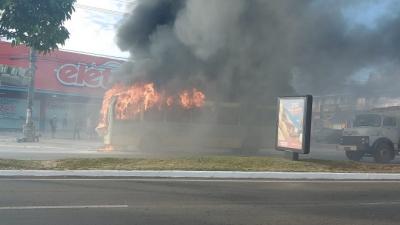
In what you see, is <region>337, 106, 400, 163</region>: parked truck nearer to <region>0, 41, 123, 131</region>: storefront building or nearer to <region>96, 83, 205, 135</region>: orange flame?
<region>96, 83, 205, 135</region>: orange flame

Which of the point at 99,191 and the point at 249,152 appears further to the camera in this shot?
the point at 249,152

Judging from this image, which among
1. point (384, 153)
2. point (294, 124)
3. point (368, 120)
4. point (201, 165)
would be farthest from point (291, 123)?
point (384, 153)

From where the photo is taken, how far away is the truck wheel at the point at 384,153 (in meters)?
17.4

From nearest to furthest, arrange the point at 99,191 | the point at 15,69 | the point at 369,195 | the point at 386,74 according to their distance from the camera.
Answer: the point at 99,191 < the point at 369,195 < the point at 386,74 < the point at 15,69

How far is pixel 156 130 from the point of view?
1869 cm

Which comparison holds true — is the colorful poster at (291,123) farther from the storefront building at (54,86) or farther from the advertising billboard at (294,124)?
the storefront building at (54,86)

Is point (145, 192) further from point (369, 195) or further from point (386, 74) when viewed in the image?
point (386, 74)

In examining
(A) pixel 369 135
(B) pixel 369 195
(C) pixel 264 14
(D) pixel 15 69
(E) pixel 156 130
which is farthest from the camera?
(D) pixel 15 69

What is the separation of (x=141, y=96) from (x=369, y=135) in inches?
348

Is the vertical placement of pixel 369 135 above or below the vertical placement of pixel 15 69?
below

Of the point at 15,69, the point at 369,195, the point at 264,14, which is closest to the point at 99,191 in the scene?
the point at 369,195

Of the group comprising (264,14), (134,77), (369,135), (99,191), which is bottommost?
(99,191)

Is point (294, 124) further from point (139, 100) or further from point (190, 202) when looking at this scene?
point (139, 100)

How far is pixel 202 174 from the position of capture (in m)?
11.2
